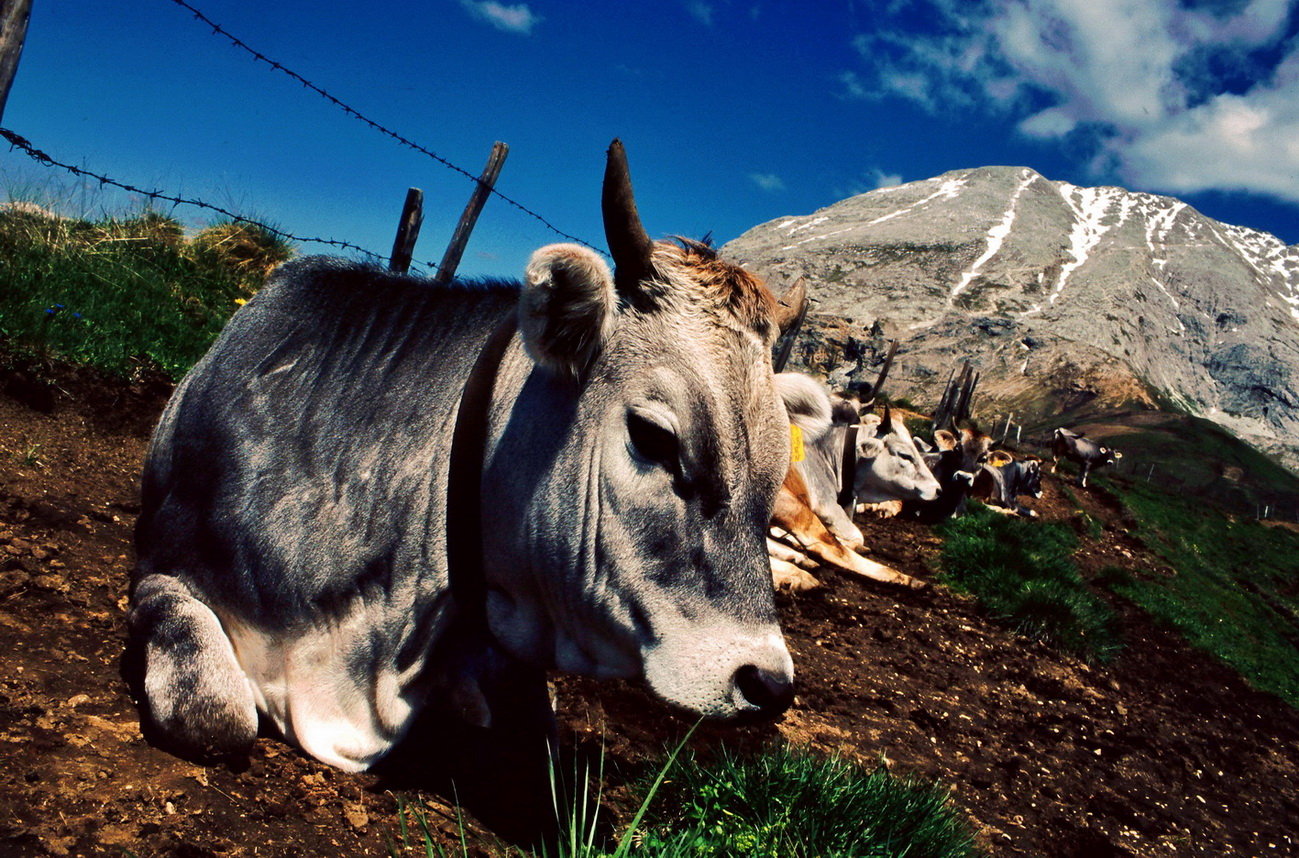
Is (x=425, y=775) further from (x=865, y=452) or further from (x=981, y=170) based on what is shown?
(x=981, y=170)

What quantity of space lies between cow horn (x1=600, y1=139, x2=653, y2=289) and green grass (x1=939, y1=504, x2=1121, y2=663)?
6.36m

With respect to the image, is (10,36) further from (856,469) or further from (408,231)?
(856,469)

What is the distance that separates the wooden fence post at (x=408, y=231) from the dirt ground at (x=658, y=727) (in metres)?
2.22

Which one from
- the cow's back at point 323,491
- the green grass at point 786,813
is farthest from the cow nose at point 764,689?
the cow's back at point 323,491

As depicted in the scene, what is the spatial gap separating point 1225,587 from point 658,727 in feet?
59.3

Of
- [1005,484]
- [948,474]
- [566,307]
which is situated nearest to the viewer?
[566,307]

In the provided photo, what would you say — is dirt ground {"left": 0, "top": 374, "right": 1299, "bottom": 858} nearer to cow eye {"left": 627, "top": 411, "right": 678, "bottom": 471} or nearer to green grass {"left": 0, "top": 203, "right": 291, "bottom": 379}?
green grass {"left": 0, "top": 203, "right": 291, "bottom": 379}

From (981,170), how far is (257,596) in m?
219

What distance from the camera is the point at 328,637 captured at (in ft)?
7.23

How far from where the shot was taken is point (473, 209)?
6.57m

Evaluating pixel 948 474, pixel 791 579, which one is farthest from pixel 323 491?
pixel 948 474

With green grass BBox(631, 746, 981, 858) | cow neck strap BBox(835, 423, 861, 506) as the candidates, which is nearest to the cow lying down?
cow neck strap BBox(835, 423, 861, 506)

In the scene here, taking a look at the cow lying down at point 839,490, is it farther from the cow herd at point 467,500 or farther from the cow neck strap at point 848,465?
the cow herd at point 467,500

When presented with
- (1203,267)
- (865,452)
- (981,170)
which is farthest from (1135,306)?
(865,452)
